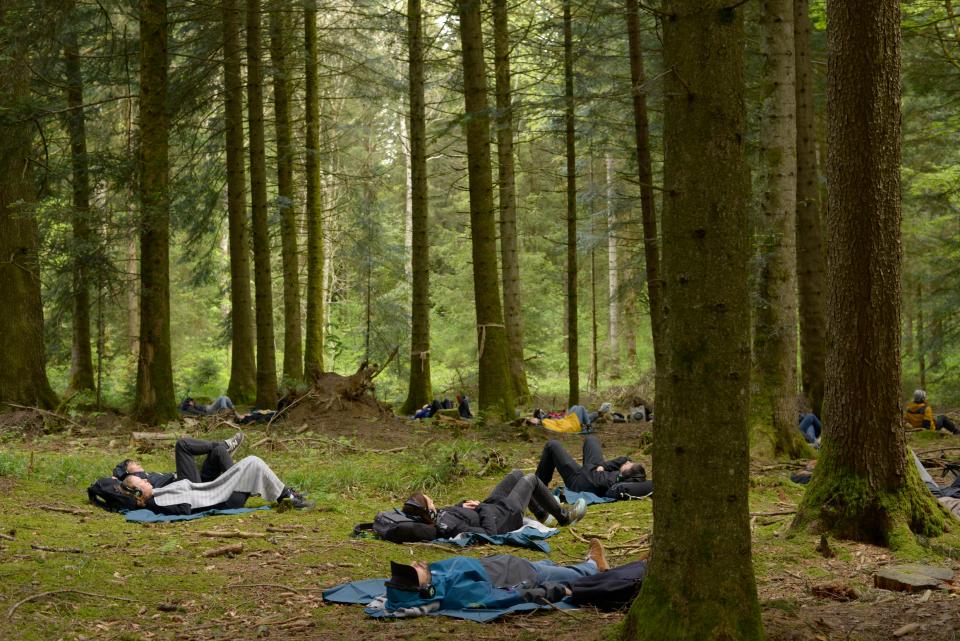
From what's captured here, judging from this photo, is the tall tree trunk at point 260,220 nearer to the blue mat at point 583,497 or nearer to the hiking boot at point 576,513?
the blue mat at point 583,497

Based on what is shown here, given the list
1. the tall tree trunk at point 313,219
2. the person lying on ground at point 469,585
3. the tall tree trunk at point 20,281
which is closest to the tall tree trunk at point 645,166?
the tall tree trunk at point 313,219

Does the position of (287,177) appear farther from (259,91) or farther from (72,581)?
(72,581)

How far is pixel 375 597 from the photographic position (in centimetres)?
599

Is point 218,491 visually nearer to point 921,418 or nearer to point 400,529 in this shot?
point 400,529

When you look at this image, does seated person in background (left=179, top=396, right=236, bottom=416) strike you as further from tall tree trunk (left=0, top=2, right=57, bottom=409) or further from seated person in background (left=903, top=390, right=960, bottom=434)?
seated person in background (left=903, top=390, right=960, bottom=434)

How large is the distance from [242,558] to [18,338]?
9766 mm

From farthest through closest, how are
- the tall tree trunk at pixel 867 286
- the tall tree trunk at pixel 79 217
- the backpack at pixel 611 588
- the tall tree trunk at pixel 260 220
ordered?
the tall tree trunk at pixel 260 220, the tall tree trunk at pixel 79 217, the tall tree trunk at pixel 867 286, the backpack at pixel 611 588

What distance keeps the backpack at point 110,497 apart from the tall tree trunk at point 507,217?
8802mm

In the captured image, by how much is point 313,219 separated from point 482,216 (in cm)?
573

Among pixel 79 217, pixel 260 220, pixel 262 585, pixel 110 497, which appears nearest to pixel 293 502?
pixel 110 497

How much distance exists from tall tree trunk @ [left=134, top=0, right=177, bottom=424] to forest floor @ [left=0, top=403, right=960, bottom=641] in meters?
1.20

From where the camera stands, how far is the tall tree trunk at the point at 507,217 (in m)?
16.9

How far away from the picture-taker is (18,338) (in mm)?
14633

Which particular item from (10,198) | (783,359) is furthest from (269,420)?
(783,359)
